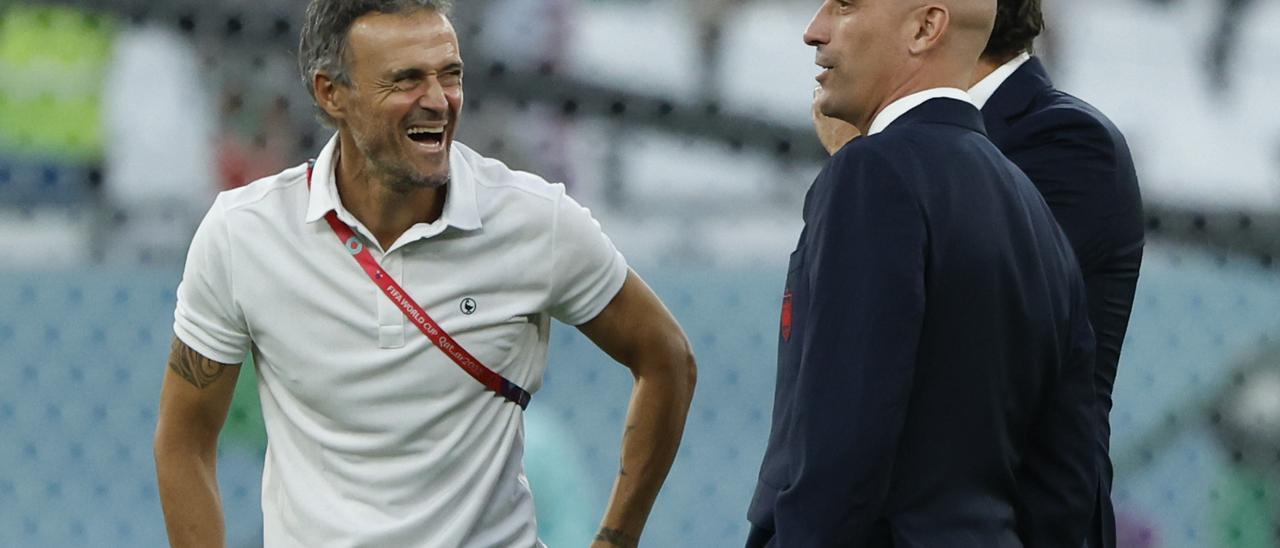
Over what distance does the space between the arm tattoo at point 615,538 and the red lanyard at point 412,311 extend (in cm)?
28

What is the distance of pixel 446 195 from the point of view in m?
1.93

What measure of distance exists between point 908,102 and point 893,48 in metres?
0.06

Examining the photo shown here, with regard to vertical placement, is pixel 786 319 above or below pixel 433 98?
below

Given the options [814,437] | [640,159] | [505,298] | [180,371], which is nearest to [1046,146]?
[814,437]

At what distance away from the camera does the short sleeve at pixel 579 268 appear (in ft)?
6.43

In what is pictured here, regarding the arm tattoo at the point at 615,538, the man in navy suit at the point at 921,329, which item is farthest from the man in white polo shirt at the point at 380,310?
the man in navy suit at the point at 921,329

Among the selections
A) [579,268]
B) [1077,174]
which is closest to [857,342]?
[1077,174]

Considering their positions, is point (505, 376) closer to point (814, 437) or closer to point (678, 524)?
point (814, 437)

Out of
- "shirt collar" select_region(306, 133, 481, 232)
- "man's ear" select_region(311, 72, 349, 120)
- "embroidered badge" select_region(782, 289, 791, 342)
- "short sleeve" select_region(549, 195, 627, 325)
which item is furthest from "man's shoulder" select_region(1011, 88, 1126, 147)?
"man's ear" select_region(311, 72, 349, 120)

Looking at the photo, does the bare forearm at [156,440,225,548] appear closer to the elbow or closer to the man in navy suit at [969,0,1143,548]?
the elbow

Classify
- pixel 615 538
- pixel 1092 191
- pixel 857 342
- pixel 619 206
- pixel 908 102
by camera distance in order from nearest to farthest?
pixel 857 342 < pixel 908 102 < pixel 1092 191 < pixel 615 538 < pixel 619 206

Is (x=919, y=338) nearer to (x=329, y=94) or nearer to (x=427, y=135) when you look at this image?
(x=427, y=135)

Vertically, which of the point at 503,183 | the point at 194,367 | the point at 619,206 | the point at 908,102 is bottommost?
the point at 619,206

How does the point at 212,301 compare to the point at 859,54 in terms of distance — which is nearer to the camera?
the point at 859,54
